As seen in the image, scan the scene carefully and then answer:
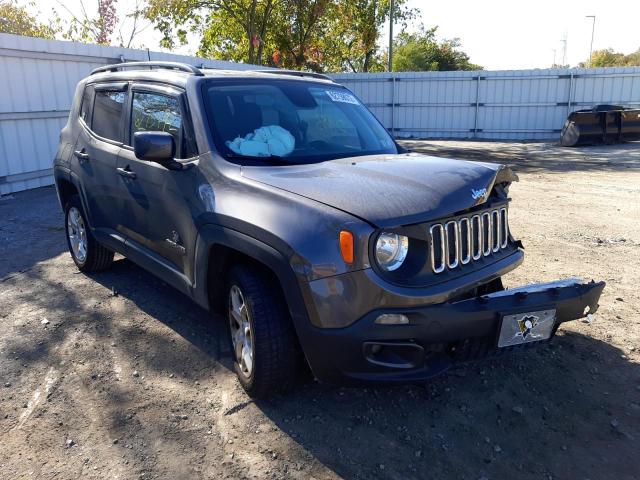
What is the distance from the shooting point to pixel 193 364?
3752 mm

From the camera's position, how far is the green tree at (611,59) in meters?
57.4

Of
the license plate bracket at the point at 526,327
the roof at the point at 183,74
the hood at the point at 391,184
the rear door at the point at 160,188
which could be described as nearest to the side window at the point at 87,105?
the roof at the point at 183,74

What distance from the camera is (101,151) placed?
471 centimetres

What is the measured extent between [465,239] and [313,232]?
0.90 m

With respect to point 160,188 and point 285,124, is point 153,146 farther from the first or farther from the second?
point 285,124

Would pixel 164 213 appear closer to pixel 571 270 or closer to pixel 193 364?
pixel 193 364

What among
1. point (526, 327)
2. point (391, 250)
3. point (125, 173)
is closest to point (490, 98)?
point (125, 173)

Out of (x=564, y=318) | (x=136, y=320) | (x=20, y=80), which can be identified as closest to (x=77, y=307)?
(x=136, y=320)

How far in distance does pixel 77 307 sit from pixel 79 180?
3.90 feet

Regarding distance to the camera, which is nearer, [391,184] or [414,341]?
[414,341]

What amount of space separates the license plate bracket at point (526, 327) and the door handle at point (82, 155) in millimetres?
3814

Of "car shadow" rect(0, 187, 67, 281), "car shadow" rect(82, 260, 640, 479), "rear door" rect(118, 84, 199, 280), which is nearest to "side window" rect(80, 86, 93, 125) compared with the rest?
"rear door" rect(118, 84, 199, 280)

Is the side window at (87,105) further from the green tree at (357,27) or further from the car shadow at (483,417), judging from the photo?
the green tree at (357,27)

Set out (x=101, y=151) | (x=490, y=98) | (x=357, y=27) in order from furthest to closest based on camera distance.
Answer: (x=357, y=27), (x=490, y=98), (x=101, y=151)
